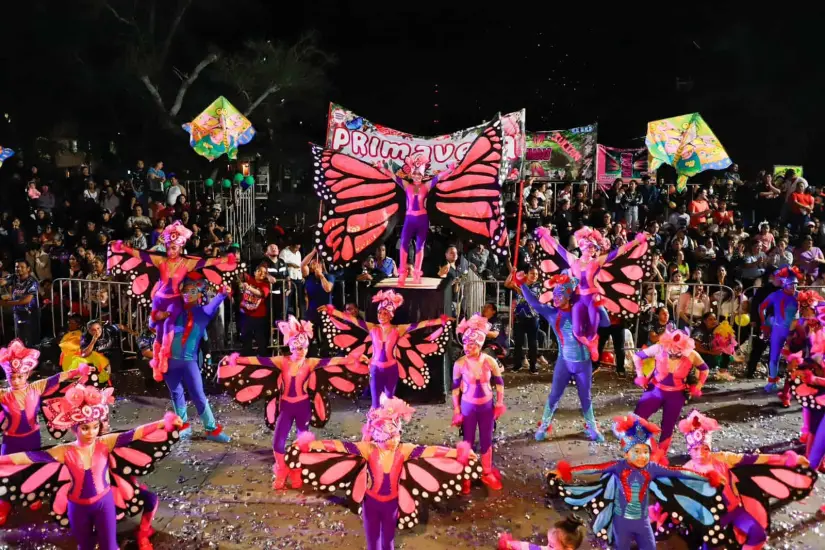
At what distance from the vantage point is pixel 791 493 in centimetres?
431

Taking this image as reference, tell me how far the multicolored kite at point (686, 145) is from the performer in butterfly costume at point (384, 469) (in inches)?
374

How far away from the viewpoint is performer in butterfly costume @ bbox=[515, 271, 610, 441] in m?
6.75

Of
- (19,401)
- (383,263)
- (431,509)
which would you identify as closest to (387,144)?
(383,263)

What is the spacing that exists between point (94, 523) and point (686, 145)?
1092cm

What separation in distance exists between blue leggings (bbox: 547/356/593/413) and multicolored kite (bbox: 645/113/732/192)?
6.78 m

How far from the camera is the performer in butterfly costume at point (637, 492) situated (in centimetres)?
436

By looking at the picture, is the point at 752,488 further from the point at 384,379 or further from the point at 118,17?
the point at 118,17

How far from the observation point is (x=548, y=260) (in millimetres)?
6961

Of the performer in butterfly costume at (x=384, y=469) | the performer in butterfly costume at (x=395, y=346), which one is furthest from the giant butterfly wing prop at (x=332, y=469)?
the performer in butterfly costume at (x=395, y=346)

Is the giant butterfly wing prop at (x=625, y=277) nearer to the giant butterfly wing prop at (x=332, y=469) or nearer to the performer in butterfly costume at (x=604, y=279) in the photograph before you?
the performer in butterfly costume at (x=604, y=279)

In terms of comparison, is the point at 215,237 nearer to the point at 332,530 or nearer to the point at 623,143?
the point at 332,530

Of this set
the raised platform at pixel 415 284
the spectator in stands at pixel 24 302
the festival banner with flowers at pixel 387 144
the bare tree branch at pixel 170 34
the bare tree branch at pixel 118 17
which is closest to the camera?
the raised platform at pixel 415 284

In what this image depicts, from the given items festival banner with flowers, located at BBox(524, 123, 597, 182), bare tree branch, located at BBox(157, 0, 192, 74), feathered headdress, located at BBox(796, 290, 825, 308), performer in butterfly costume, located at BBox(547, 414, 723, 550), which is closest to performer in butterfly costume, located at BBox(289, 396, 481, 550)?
performer in butterfly costume, located at BBox(547, 414, 723, 550)

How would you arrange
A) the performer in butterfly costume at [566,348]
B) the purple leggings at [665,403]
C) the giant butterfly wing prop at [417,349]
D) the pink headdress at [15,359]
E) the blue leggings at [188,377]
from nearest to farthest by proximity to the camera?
1. the pink headdress at [15,359]
2. the purple leggings at [665,403]
3. the giant butterfly wing prop at [417,349]
4. the performer in butterfly costume at [566,348]
5. the blue leggings at [188,377]
